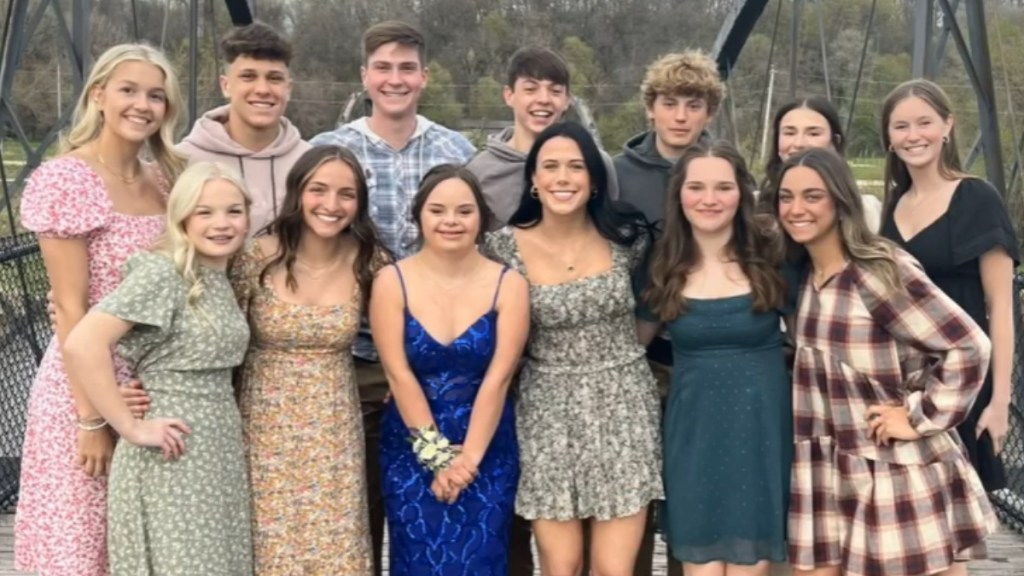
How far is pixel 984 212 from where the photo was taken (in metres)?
2.84

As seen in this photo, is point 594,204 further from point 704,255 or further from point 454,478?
point 454,478

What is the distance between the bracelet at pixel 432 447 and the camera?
273 centimetres

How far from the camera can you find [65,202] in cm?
259

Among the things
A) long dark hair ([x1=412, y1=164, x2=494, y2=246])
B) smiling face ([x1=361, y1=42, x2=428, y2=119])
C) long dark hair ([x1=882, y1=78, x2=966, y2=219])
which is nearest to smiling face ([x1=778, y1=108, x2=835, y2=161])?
long dark hair ([x1=882, y1=78, x2=966, y2=219])

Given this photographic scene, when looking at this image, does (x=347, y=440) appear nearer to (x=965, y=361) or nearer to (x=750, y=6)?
(x=965, y=361)

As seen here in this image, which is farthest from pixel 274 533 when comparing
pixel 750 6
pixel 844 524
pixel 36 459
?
pixel 750 6

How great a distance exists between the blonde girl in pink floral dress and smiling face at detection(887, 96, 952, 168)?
1818 mm

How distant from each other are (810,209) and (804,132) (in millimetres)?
484

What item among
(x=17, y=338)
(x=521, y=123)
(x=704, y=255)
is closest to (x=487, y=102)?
(x=17, y=338)

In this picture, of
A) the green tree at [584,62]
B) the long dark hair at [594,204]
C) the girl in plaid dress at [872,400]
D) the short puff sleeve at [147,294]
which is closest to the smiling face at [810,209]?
the girl in plaid dress at [872,400]

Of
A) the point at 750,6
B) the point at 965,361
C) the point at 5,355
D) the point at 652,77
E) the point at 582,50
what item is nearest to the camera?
the point at 965,361

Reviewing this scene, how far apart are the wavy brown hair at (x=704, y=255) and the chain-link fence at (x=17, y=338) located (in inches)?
111

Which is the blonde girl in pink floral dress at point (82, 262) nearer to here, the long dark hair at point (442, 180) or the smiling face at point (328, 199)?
the smiling face at point (328, 199)

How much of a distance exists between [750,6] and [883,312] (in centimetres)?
710
